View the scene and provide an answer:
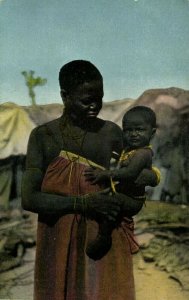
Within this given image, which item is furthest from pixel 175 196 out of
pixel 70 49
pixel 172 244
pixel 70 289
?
pixel 70 49

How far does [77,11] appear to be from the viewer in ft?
11.0

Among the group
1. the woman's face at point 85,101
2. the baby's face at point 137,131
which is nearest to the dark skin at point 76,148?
the woman's face at point 85,101

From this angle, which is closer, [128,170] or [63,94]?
[128,170]

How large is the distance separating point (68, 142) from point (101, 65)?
1.54 feet

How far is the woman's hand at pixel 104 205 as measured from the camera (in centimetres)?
305

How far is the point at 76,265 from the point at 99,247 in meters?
0.14

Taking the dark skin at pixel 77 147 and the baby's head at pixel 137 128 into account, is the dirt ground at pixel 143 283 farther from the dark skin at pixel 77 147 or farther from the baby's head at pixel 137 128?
the baby's head at pixel 137 128

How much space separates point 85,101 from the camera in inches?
122

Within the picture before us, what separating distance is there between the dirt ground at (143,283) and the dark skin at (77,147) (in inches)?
11.8

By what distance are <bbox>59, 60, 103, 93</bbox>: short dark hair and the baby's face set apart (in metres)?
0.28

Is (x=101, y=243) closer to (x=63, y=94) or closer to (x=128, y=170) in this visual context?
(x=128, y=170)

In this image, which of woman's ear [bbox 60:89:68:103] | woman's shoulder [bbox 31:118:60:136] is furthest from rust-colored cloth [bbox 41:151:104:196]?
woman's ear [bbox 60:89:68:103]

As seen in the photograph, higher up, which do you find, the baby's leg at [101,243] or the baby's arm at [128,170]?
the baby's arm at [128,170]

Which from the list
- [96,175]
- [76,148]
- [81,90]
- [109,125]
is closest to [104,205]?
[96,175]
